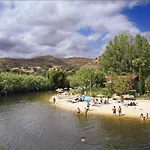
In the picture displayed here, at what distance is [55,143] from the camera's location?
3416 cm

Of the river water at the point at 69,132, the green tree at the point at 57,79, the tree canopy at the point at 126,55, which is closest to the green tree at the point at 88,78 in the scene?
the tree canopy at the point at 126,55

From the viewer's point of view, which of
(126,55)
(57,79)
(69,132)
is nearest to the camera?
(69,132)

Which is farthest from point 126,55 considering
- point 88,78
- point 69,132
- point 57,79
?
point 69,132

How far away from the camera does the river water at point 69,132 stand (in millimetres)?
32856

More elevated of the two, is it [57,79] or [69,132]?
[57,79]

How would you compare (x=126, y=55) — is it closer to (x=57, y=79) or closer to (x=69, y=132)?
(x=57, y=79)

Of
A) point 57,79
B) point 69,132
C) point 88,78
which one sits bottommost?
point 69,132

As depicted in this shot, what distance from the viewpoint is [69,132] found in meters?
40.0

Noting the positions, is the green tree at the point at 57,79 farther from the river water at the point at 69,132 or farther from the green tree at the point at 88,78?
the river water at the point at 69,132

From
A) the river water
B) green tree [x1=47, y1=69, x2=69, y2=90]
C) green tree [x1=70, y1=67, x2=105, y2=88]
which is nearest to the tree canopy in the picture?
green tree [x1=70, y1=67, x2=105, y2=88]

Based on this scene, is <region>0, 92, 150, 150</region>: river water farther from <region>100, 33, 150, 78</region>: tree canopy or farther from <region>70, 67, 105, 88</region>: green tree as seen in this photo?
<region>100, 33, 150, 78</region>: tree canopy

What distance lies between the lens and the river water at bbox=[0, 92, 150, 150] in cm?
3286

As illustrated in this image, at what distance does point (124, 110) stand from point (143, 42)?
40272 millimetres

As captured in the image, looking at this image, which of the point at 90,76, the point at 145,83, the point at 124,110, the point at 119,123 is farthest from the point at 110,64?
the point at 119,123
